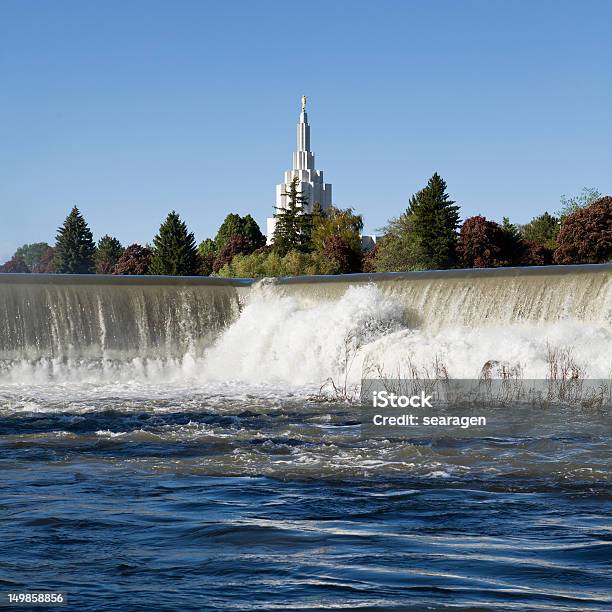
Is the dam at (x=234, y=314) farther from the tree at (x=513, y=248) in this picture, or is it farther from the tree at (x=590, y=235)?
the tree at (x=513, y=248)

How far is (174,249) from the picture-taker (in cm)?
8031

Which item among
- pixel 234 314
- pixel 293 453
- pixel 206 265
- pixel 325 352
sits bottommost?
pixel 293 453

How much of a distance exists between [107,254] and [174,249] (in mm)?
26968

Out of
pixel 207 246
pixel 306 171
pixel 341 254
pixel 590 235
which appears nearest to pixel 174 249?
pixel 341 254

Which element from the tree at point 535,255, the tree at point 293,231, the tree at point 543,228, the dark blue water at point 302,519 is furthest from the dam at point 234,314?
the tree at point 543,228

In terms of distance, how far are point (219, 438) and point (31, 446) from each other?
7.42 ft

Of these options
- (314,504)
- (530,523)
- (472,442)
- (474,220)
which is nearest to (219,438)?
(472,442)

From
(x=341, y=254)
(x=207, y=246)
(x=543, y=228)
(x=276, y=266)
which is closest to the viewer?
(x=276, y=266)

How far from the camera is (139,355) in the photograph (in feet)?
82.6

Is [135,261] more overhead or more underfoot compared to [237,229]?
more underfoot

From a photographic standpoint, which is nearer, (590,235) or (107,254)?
(590,235)

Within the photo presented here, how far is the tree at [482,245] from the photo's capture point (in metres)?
71.2

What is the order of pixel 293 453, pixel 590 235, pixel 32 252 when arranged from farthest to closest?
pixel 32 252, pixel 590 235, pixel 293 453

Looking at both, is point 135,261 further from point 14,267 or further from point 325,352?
point 325,352
